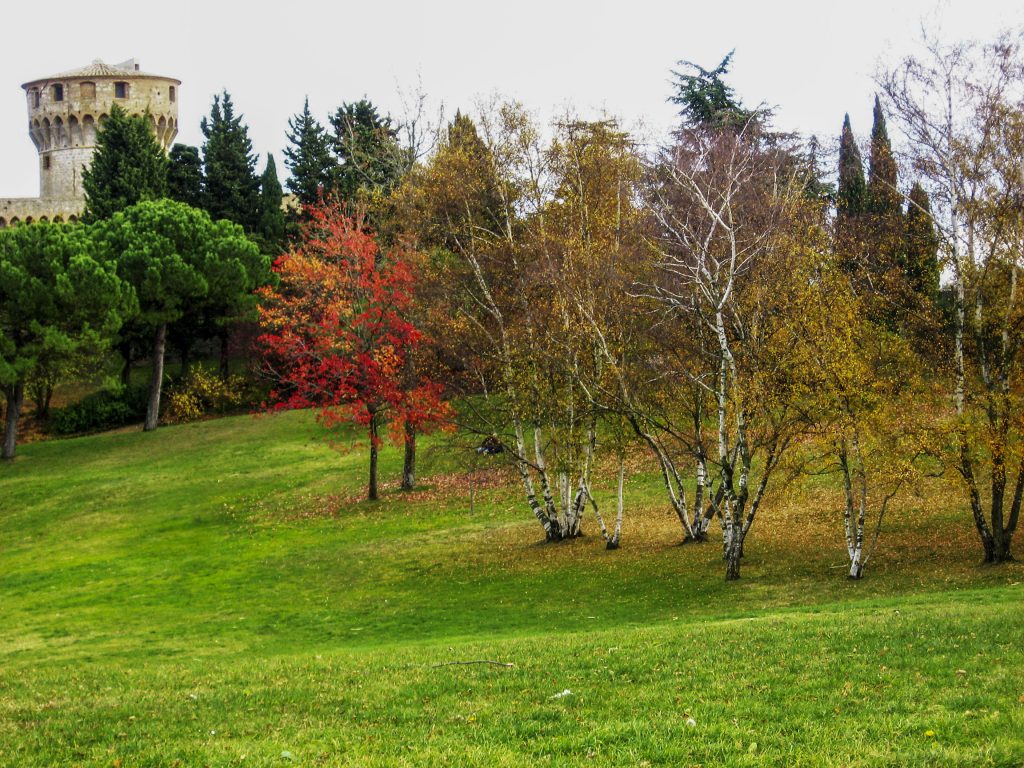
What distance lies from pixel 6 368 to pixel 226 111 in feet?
109

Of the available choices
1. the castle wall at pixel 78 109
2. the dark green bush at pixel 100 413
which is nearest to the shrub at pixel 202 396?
the dark green bush at pixel 100 413

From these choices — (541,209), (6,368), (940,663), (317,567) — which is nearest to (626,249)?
(541,209)

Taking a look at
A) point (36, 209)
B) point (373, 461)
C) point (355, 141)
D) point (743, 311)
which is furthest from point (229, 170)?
point (743, 311)

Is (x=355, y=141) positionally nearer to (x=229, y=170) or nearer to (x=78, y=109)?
(x=229, y=170)

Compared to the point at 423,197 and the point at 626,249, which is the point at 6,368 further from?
the point at 626,249

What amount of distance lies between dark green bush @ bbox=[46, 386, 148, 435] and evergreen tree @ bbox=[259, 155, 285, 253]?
13844 millimetres

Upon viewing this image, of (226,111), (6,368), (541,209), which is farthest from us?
(226,111)

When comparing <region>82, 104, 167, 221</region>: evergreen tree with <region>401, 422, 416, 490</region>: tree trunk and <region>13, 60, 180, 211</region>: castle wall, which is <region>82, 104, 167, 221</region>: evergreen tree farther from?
<region>401, 422, 416, 490</region>: tree trunk

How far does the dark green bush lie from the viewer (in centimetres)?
6588

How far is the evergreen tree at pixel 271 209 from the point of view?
76.4 metres

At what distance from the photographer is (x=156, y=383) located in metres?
63.3

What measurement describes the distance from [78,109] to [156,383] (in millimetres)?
52369

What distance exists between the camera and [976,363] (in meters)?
25.2

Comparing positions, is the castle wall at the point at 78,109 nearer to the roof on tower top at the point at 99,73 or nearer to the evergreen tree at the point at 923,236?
the roof on tower top at the point at 99,73
